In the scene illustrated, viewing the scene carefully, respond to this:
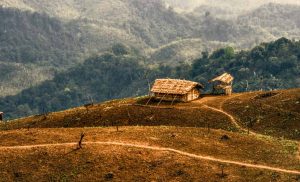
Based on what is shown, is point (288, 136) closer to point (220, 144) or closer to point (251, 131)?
point (251, 131)

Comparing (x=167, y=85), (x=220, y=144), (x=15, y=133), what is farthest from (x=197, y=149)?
(x=167, y=85)

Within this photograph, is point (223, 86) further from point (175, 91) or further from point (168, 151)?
point (168, 151)

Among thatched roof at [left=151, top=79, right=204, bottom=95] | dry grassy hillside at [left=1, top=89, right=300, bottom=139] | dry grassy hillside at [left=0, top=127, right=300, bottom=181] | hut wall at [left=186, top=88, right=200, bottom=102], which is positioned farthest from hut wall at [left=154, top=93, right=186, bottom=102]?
dry grassy hillside at [left=0, top=127, right=300, bottom=181]

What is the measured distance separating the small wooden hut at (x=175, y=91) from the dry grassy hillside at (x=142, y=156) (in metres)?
34.8

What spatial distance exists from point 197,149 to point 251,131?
22362 mm

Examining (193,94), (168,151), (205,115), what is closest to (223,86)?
(193,94)

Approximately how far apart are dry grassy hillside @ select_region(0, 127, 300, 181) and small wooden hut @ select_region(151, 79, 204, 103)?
3484 cm

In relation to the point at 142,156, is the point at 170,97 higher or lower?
lower

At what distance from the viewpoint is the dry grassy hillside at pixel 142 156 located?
69.2m

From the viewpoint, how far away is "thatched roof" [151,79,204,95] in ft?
397

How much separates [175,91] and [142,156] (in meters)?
48.7

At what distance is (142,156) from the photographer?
74000 mm

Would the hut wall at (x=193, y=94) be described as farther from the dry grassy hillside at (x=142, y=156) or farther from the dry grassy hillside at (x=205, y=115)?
the dry grassy hillside at (x=142, y=156)

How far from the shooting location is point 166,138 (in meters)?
82.5
